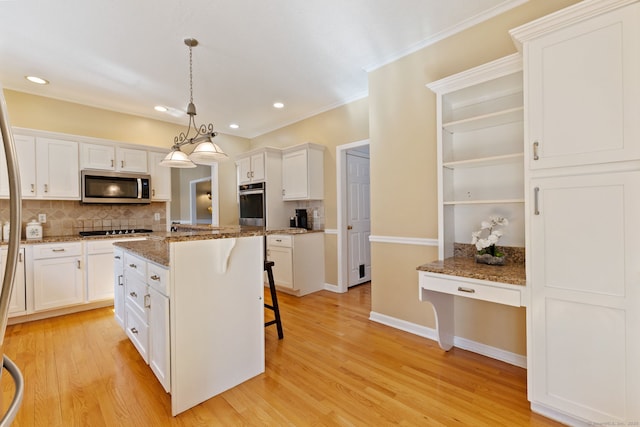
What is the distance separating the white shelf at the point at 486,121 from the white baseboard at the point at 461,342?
1834 mm

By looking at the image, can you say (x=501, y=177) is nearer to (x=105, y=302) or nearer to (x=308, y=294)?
(x=308, y=294)

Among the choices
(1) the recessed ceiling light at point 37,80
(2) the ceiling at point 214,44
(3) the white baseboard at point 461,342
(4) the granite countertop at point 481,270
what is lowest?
(3) the white baseboard at point 461,342

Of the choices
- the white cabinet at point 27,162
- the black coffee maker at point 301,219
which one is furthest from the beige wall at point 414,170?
the white cabinet at point 27,162

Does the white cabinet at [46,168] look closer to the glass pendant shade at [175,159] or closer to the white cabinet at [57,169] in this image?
the white cabinet at [57,169]

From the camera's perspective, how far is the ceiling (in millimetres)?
2264

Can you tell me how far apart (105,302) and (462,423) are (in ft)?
13.7

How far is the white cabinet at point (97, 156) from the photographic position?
374 cm

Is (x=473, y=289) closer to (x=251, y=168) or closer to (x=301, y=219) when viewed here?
(x=301, y=219)

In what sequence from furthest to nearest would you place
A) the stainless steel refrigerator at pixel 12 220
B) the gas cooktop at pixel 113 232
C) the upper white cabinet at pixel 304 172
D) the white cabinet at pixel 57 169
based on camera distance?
the upper white cabinet at pixel 304 172 < the gas cooktop at pixel 113 232 < the white cabinet at pixel 57 169 < the stainless steel refrigerator at pixel 12 220

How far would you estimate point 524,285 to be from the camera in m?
1.77

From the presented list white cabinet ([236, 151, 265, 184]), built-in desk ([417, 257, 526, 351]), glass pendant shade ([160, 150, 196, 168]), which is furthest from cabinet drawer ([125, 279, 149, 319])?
white cabinet ([236, 151, 265, 184])

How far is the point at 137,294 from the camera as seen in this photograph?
7.50ft

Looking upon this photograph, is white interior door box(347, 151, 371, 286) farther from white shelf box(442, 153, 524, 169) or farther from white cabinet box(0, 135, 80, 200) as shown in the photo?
white cabinet box(0, 135, 80, 200)

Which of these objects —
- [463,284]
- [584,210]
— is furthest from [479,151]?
[463,284]
